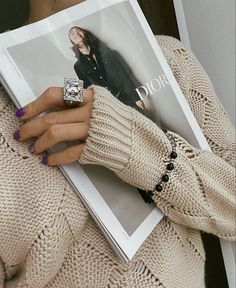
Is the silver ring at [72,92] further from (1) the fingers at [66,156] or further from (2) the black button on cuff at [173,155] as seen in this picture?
(2) the black button on cuff at [173,155]

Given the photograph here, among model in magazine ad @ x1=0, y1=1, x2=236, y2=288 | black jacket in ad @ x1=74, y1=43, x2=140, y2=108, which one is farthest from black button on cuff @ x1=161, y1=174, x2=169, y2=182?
black jacket in ad @ x1=74, y1=43, x2=140, y2=108

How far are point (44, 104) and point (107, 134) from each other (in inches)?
3.3

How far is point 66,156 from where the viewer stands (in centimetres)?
57

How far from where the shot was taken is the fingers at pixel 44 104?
55 centimetres

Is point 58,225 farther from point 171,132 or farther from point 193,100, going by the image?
point 193,100

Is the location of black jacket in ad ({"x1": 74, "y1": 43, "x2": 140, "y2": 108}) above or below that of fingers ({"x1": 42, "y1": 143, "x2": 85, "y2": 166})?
above

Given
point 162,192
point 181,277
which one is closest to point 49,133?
point 162,192

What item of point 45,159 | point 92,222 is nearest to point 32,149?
point 45,159

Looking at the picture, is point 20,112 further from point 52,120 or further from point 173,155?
point 173,155

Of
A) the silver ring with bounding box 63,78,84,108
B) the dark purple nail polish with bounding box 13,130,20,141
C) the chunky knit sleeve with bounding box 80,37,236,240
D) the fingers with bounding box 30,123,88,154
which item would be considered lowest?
the chunky knit sleeve with bounding box 80,37,236,240

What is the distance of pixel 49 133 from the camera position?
546mm

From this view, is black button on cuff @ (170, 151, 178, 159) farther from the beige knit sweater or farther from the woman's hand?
the woman's hand

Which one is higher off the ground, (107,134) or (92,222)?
(107,134)

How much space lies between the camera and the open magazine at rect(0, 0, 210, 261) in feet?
1.89
